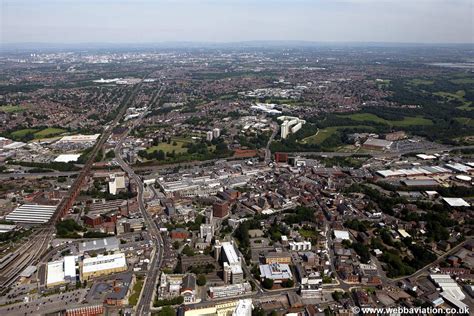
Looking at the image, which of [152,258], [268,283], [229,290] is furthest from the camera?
[152,258]

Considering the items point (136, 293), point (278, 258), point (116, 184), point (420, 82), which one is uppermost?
point (420, 82)

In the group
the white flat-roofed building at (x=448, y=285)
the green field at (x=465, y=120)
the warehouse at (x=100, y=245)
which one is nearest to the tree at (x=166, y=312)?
the warehouse at (x=100, y=245)

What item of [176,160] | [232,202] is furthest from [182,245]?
[176,160]

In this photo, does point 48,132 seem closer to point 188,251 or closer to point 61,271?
point 61,271

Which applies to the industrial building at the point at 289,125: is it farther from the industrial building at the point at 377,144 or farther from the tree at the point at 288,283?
the tree at the point at 288,283

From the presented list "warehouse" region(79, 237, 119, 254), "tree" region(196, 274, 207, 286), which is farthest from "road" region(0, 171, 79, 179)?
"tree" region(196, 274, 207, 286)

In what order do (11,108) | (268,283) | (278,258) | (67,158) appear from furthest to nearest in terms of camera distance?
1. (11,108)
2. (67,158)
3. (278,258)
4. (268,283)

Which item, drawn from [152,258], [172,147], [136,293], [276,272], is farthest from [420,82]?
[136,293]
